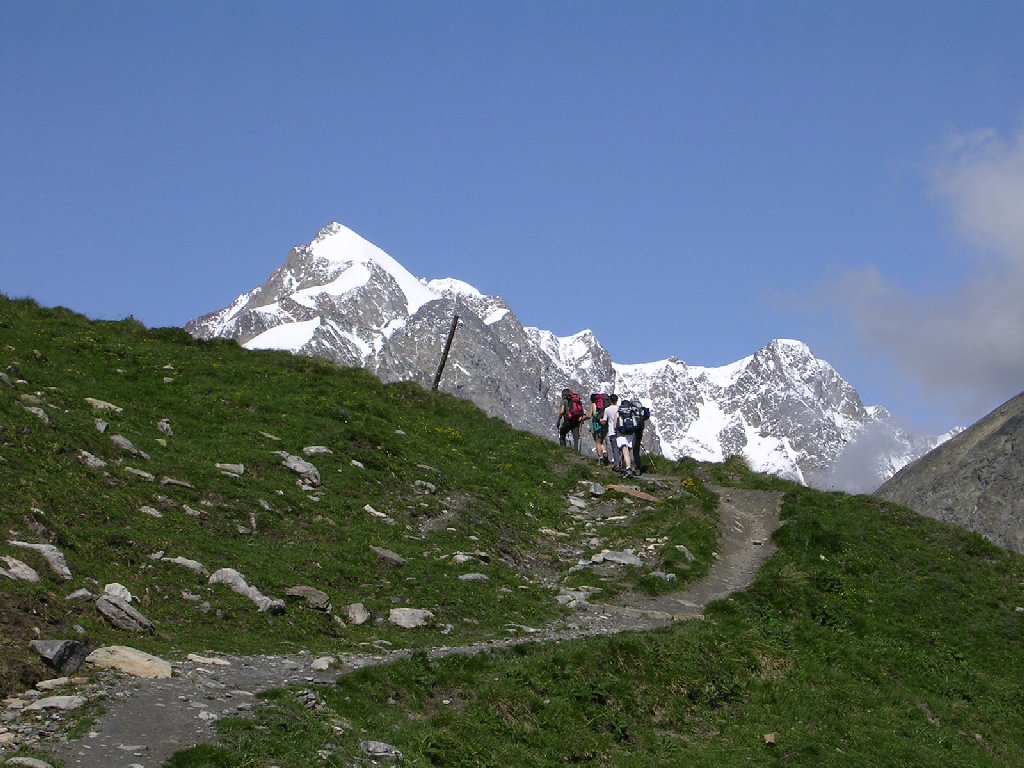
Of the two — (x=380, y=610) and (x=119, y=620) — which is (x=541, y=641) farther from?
(x=119, y=620)

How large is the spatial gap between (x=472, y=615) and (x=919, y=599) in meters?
12.8

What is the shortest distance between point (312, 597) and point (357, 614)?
91 cm

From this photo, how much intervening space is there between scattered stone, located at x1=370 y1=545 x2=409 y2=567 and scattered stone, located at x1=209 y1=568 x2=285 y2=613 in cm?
435

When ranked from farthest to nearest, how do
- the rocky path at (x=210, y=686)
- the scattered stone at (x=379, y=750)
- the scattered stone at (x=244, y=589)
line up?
the scattered stone at (x=244, y=589)
the scattered stone at (x=379, y=750)
the rocky path at (x=210, y=686)

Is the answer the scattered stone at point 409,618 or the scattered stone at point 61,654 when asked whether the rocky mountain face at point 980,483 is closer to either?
the scattered stone at point 409,618

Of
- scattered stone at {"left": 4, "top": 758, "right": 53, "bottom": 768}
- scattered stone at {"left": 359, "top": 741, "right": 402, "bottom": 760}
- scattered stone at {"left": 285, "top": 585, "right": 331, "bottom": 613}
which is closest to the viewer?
scattered stone at {"left": 4, "top": 758, "right": 53, "bottom": 768}

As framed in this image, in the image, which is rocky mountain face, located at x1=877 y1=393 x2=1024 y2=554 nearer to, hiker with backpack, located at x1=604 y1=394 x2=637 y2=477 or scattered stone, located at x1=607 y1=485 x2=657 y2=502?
hiker with backpack, located at x1=604 y1=394 x2=637 y2=477

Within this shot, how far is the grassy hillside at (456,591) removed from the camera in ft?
53.0

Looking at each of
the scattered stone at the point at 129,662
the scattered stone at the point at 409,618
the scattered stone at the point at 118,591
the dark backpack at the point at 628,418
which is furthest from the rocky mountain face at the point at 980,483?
the scattered stone at the point at 129,662

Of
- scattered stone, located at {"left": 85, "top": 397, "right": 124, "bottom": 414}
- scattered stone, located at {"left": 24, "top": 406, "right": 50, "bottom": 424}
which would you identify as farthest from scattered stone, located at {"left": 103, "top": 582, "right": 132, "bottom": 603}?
scattered stone, located at {"left": 85, "top": 397, "right": 124, "bottom": 414}

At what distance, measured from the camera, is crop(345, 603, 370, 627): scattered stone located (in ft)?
65.6

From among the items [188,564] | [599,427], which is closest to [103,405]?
[188,564]

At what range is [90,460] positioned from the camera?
2284cm

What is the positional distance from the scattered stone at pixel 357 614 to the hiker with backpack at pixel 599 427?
22.0m
